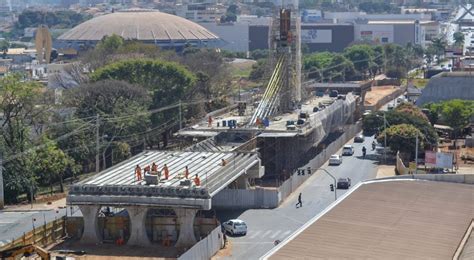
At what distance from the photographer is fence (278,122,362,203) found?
56594mm

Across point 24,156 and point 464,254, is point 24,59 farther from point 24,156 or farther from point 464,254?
point 464,254

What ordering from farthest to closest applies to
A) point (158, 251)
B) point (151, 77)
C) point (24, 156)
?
point (151, 77) < point (24, 156) < point (158, 251)

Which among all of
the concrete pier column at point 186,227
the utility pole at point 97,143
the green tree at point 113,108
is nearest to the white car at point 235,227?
the concrete pier column at point 186,227

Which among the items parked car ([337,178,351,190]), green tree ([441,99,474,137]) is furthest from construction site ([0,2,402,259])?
green tree ([441,99,474,137])

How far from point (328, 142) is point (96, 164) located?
19.9 metres

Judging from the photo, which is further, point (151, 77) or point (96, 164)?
point (151, 77)

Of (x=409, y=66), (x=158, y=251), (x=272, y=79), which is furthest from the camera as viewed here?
(x=409, y=66)

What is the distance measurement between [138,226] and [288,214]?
328 inches

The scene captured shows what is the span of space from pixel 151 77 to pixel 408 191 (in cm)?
3641

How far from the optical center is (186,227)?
46.6m

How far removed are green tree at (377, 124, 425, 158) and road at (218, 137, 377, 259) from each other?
5.51 ft

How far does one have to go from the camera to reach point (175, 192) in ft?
152

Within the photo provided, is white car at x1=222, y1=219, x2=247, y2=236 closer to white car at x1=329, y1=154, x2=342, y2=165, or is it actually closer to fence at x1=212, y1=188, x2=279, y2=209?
fence at x1=212, y1=188, x2=279, y2=209

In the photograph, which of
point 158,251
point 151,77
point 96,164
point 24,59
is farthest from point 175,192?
point 24,59
